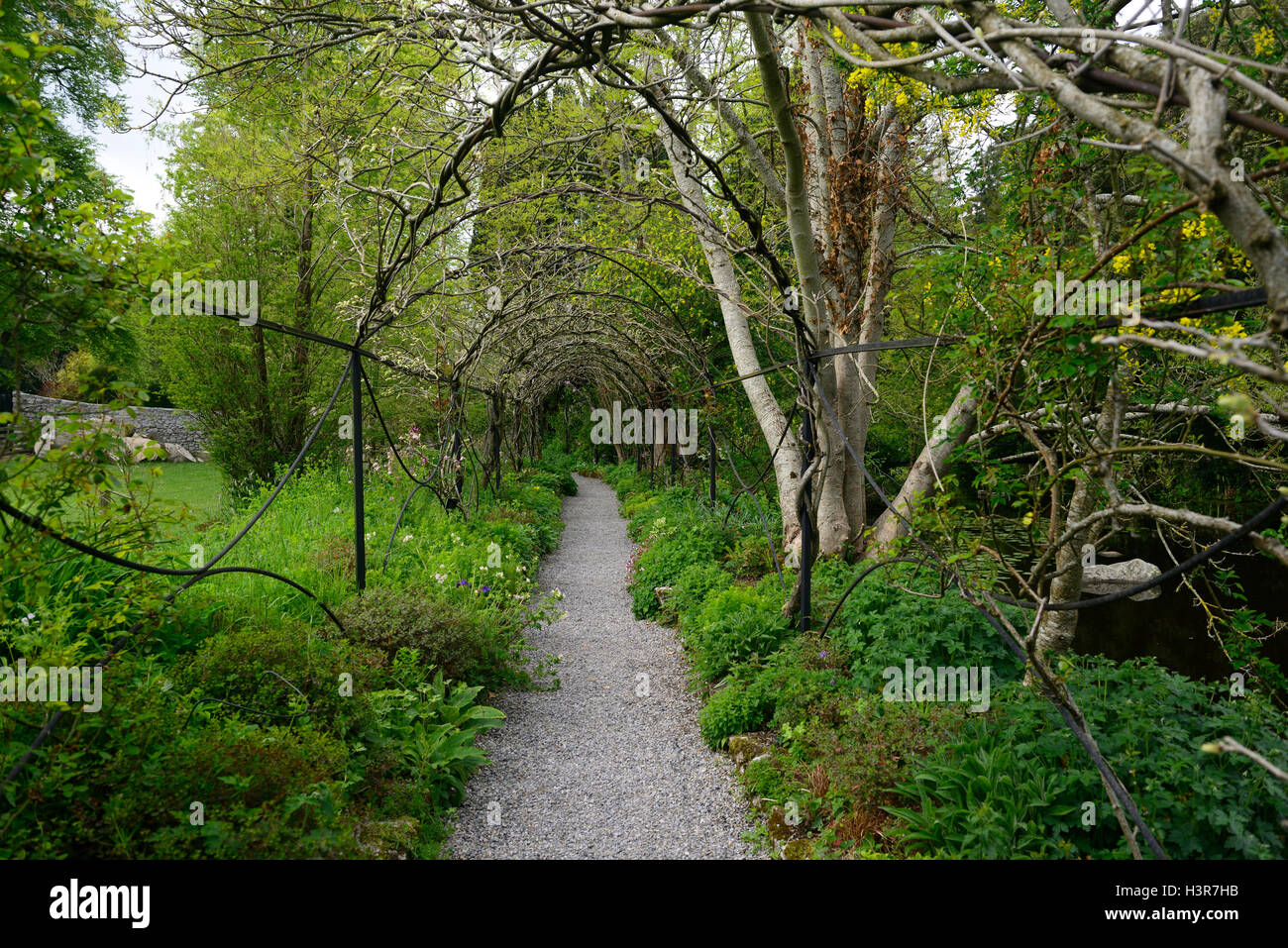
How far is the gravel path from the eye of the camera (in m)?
3.13

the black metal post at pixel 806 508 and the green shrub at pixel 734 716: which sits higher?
the black metal post at pixel 806 508

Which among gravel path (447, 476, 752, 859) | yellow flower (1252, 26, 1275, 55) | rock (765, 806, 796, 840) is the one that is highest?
yellow flower (1252, 26, 1275, 55)

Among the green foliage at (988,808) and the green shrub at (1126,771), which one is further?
the green foliage at (988,808)

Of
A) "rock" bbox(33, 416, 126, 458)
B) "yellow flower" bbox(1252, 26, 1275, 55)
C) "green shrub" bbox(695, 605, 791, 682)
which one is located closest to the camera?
"rock" bbox(33, 416, 126, 458)

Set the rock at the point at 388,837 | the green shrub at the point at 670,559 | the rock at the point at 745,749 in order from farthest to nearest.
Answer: the green shrub at the point at 670,559, the rock at the point at 745,749, the rock at the point at 388,837

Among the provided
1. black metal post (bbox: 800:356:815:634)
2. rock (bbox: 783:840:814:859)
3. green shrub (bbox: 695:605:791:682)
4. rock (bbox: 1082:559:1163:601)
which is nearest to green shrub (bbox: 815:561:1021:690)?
black metal post (bbox: 800:356:815:634)

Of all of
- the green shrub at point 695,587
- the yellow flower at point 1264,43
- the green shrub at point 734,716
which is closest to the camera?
the yellow flower at point 1264,43

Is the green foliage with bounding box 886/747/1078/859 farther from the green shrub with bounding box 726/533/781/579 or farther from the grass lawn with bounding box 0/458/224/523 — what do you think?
the grass lawn with bounding box 0/458/224/523

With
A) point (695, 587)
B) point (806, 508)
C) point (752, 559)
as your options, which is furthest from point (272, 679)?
point (752, 559)

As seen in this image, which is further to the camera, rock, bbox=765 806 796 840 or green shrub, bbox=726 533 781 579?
green shrub, bbox=726 533 781 579

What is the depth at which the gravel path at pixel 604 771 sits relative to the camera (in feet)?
10.3

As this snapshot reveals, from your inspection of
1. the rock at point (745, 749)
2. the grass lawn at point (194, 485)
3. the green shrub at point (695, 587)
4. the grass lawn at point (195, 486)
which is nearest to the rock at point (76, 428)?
the rock at point (745, 749)

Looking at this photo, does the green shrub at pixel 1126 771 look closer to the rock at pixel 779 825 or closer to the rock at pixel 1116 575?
the rock at pixel 779 825

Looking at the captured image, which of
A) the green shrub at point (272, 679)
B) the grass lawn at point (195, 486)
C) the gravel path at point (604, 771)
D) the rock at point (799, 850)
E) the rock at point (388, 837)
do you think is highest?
the grass lawn at point (195, 486)
